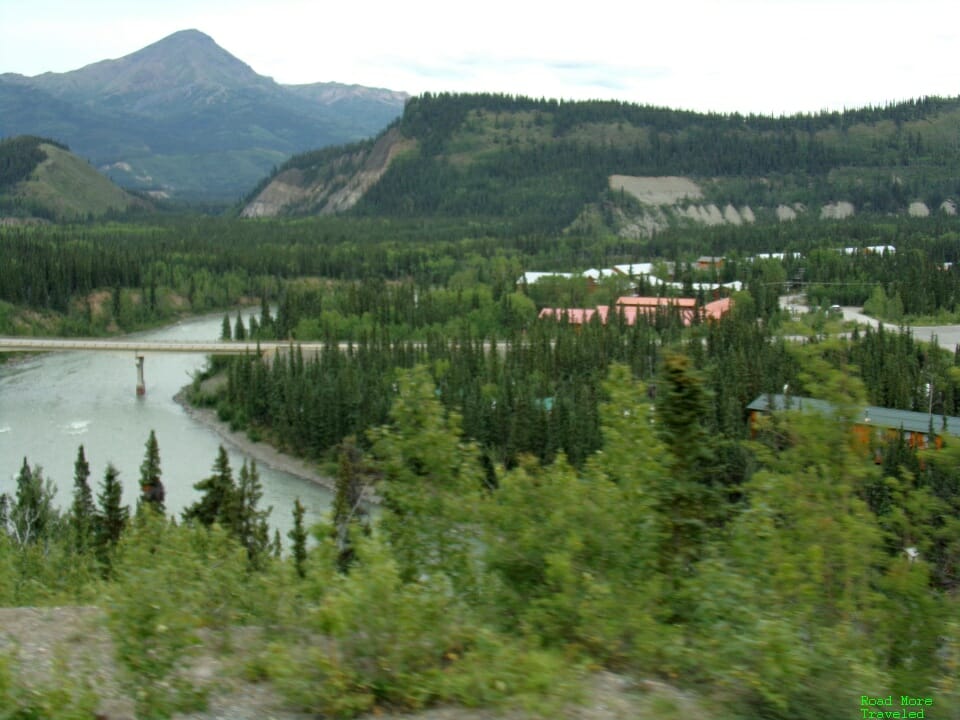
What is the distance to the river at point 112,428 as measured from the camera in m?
34.0

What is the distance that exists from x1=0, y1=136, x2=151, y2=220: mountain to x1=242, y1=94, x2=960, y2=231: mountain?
856 inches

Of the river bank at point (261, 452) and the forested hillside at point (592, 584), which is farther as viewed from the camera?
the river bank at point (261, 452)

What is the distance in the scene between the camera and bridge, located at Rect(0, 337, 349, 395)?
52.7 meters

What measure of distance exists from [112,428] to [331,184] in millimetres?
122413

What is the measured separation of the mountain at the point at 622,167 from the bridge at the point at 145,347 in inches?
2736

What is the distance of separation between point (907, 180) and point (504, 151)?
2148 inches

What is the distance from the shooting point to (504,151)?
502 ft

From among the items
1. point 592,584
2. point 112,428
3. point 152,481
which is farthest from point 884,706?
point 112,428

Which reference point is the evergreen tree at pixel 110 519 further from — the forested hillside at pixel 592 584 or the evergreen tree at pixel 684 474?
the evergreen tree at pixel 684 474

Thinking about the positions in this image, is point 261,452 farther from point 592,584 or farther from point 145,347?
point 592,584

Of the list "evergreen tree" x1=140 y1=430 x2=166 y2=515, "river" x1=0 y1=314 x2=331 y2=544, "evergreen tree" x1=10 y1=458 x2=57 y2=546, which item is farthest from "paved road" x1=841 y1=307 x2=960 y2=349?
"evergreen tree" x1=10 y1=458 x2=57 y2=546

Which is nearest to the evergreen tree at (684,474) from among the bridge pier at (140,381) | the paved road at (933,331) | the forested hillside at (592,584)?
the forested hillside at (592,584)

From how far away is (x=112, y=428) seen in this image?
4322cm

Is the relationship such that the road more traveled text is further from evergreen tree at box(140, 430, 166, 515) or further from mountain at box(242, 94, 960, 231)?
mountain at box(242, 94, 960, 231)
